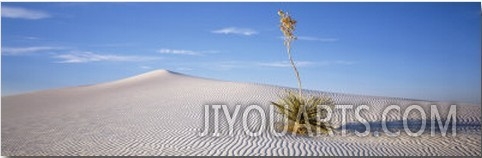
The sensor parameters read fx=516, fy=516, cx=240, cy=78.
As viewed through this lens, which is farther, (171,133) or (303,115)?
(171,133)

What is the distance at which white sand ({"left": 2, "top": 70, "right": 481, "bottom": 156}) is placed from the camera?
1023 cm

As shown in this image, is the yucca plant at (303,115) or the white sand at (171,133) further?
the yucca plant at (303,115)

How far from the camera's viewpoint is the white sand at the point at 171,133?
33.6ft

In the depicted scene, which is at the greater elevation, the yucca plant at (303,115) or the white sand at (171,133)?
the yucca plant at (303,115)

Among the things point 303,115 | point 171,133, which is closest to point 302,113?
point 303,115

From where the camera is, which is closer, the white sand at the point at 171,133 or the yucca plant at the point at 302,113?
the white sand at the point at 171,133

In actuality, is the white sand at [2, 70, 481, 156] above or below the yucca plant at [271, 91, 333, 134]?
below

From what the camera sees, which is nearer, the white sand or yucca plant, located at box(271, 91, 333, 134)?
the white sand

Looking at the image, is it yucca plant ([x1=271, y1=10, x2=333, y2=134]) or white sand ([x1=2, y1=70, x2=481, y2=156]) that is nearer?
white sand ([x1=2, y1=70, x2=481, y2=156])

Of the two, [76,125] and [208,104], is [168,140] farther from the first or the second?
[208,104]

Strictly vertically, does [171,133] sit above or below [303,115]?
below

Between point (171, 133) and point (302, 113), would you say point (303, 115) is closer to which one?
point (302, 113)

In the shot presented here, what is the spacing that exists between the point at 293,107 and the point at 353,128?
1879 millimetres

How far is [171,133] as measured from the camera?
1302 centimetres
